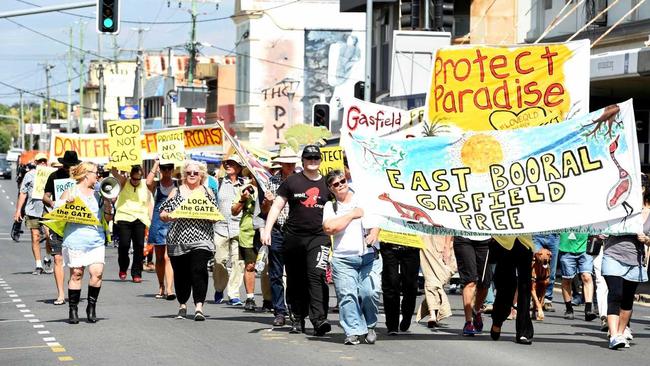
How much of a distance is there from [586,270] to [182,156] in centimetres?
698

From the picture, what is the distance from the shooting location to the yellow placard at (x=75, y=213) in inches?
563

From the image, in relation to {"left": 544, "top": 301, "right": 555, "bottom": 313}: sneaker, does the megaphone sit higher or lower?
higher

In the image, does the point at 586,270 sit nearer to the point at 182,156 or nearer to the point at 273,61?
the point at 182,156

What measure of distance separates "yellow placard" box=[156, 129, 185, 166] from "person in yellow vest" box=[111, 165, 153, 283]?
1.48ft

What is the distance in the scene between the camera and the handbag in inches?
587

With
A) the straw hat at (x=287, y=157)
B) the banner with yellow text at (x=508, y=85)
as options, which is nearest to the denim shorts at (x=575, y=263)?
the banner with yellow text at (x=508, y=85)

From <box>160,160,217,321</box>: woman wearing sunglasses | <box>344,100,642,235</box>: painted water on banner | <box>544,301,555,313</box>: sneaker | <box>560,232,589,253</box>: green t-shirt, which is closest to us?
<box>344,100,642,235</box>: painted water on banner

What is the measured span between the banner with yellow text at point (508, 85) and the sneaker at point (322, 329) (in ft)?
9.04

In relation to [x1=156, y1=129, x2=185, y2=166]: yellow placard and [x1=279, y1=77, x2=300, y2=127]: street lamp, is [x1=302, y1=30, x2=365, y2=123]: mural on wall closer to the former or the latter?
[x1=279, y1=77, x2=300, y2=127]: street lamp

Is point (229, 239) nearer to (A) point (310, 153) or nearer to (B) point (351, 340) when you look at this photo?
(A) point (310, 153)

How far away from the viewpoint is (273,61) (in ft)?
229

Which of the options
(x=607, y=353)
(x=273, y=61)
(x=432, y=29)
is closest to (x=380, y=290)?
(x=607, y=353)

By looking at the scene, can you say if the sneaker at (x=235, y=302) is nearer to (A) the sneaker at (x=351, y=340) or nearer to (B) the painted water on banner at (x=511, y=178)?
(B) the painted water on banner at (x=511, y=178)

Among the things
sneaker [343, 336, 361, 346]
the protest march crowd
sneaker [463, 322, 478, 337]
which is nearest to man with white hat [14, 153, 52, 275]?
the protest march crowd
